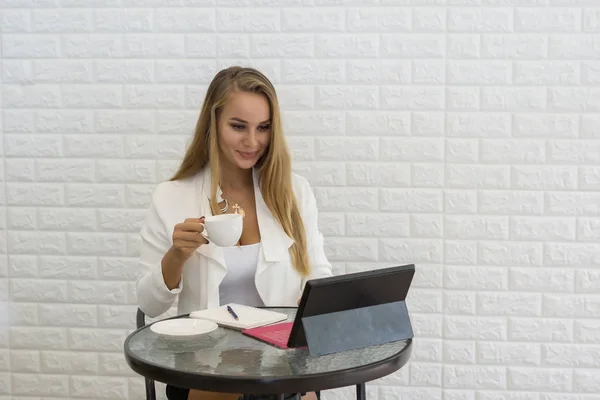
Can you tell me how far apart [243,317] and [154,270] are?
0.38 metres

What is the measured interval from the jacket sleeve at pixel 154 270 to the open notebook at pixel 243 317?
24cm

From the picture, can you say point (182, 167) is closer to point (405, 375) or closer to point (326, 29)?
point (326, 29)

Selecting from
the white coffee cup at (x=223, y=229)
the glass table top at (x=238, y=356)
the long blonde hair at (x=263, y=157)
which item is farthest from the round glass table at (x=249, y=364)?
the long blonde hair at (x=263, y=157)

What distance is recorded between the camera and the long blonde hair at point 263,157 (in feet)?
7.51

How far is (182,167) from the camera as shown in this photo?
237 centimetres

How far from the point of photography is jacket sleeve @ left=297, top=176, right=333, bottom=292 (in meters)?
2.37

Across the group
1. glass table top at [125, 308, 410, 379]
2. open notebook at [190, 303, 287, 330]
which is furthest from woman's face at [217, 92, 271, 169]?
glass table top at [125, 308, 410, 379]

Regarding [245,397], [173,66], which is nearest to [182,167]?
[173,66]

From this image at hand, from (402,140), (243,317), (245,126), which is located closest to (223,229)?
(243,317)

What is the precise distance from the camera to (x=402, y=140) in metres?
2.79

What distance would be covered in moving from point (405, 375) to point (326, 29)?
1.30 m

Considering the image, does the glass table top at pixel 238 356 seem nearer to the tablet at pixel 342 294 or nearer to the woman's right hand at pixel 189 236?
the tablet at pixel 342 294

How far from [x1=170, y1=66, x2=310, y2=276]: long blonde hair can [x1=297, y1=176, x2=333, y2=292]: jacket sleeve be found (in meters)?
0.04

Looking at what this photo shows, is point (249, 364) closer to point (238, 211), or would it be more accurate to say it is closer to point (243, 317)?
point (243, 317)
